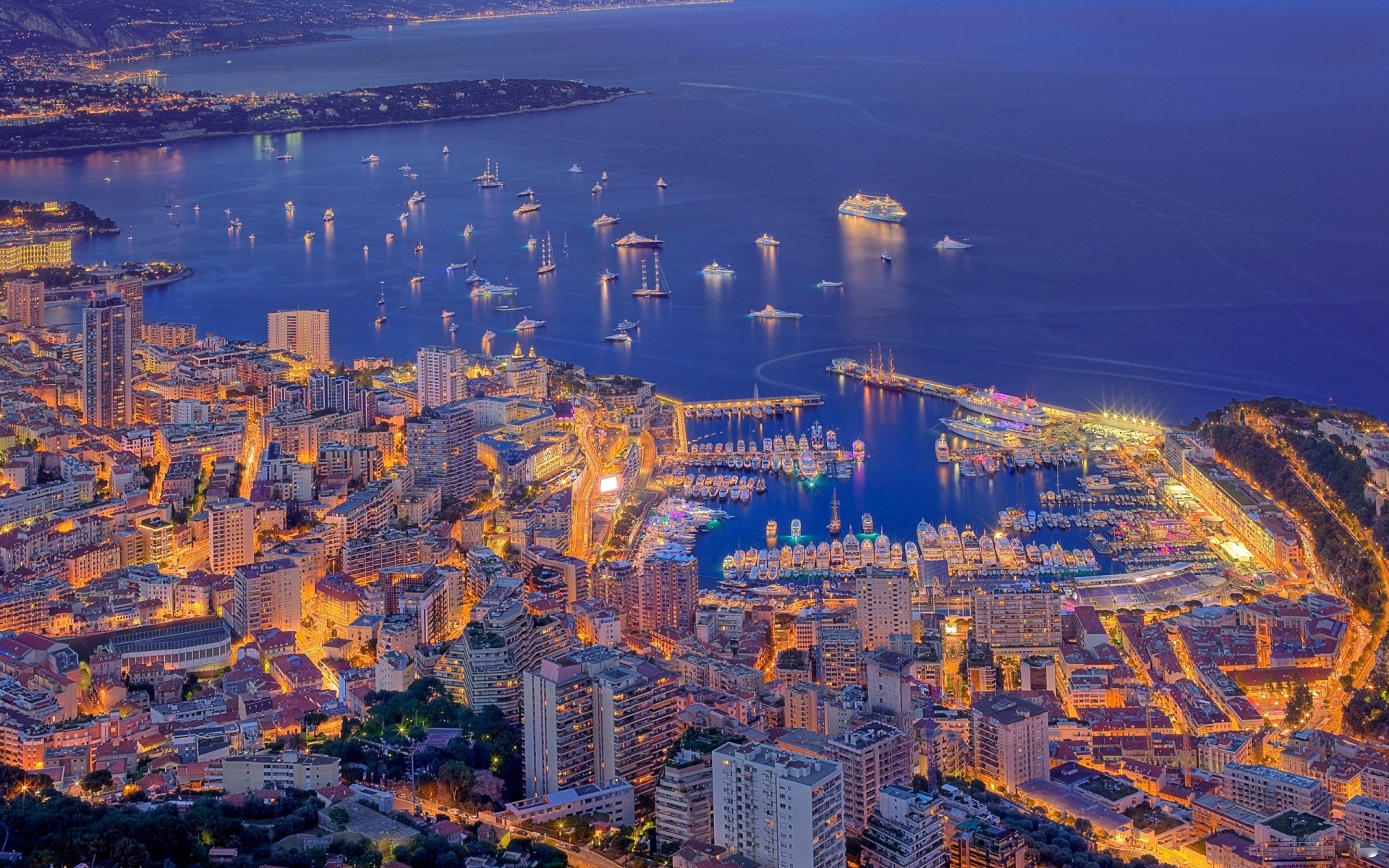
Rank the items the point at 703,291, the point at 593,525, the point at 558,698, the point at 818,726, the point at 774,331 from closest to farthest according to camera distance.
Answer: the point at 558,698 → the point at 818,726 → the point at 593,525 → the point at 774,331 → the point at 703,291

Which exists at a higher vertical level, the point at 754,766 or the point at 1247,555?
the point at 754,766

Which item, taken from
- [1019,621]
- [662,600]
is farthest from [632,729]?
[1019,621]

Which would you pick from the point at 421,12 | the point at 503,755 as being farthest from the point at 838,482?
the point at 421,12

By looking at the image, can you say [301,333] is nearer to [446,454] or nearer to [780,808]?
[446,454]

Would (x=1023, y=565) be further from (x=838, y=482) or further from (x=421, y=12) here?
(x=421, y=12)

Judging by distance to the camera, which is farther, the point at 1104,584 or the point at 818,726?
the point at 1104,584

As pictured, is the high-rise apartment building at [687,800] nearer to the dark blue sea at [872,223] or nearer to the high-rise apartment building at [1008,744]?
the high-rise apartment building at [1008,744]

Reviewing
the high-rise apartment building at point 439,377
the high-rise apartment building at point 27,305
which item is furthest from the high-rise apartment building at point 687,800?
the high-rise apartment building at point 27,305

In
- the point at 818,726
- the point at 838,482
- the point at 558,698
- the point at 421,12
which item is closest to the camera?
the point at 558,698
